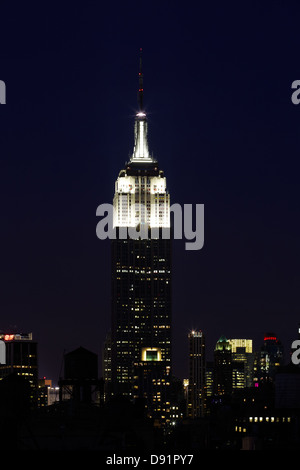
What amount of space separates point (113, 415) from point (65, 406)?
90.3ft

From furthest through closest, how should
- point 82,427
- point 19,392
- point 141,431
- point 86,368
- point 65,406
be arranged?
point 86,368, point 65,406, point 141,431, point 82,427, point 19,392

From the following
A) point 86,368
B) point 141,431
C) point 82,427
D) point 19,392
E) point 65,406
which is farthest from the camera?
point 86,368

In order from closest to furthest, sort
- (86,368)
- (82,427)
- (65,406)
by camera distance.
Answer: (82,427) < (65,406) < (86,368)
